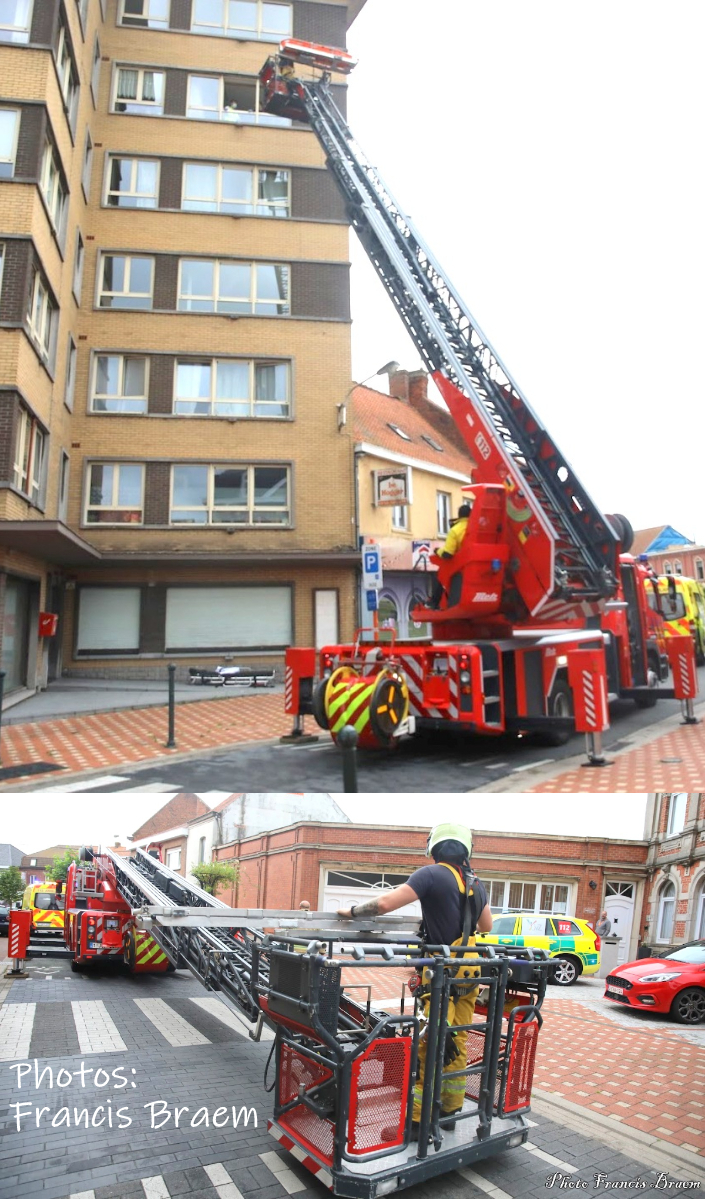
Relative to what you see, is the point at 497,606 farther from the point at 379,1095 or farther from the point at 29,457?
the point at 29,457

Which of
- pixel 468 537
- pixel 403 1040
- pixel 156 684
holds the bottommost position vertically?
pixel 403 1040

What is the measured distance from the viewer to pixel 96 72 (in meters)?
6.27

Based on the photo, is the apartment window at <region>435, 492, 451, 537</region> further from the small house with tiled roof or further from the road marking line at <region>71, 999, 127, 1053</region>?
the road marking line at <region>71, 999, 127, 1053</region>

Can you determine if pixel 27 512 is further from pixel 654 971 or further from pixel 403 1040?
pixel 654 971

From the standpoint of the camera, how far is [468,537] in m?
4.64

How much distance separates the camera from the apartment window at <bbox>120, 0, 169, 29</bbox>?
5496mm

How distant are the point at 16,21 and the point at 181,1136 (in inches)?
403

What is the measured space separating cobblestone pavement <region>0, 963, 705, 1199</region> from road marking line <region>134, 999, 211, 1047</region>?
23 mm

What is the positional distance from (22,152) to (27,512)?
17.2ft

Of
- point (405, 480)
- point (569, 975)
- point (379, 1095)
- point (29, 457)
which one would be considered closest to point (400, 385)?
point (405, 480)

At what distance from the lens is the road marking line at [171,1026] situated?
406 cm

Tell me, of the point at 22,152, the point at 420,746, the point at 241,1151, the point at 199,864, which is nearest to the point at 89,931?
the point at 199,864

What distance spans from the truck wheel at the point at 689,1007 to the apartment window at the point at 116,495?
5275 mm

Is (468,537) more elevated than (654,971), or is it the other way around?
(468,537)
